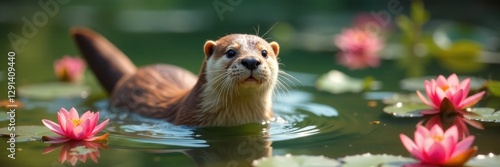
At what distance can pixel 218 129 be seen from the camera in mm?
4402

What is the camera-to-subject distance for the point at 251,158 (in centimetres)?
360

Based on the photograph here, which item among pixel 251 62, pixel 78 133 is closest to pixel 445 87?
pixel 251 62

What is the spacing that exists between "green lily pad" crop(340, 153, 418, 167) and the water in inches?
8.0

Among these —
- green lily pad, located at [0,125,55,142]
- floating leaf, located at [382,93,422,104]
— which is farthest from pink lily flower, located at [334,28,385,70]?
green lily pad, located at [0,125,55,142]

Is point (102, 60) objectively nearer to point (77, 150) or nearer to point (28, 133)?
point (28, 133)

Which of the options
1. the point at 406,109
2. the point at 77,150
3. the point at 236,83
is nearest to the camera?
the point at 77,150

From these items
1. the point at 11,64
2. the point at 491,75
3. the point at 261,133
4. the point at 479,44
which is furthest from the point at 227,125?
the point at 479,44

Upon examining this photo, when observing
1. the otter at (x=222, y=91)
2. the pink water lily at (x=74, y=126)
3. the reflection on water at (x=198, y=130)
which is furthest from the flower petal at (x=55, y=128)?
the otter at (x=222, y=91)

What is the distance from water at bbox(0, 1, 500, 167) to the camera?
12.1 ft

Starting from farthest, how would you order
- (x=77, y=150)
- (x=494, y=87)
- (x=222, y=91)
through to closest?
(x=494, y=87), (x=222, y=91), (x=77, y=150)

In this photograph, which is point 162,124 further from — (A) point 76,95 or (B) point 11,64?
(B) point 11,64

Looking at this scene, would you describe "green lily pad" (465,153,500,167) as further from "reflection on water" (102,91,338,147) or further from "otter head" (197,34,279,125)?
"otter head" (197,34,279,125)

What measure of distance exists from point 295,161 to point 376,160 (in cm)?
38

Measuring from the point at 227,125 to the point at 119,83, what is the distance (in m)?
1.43
